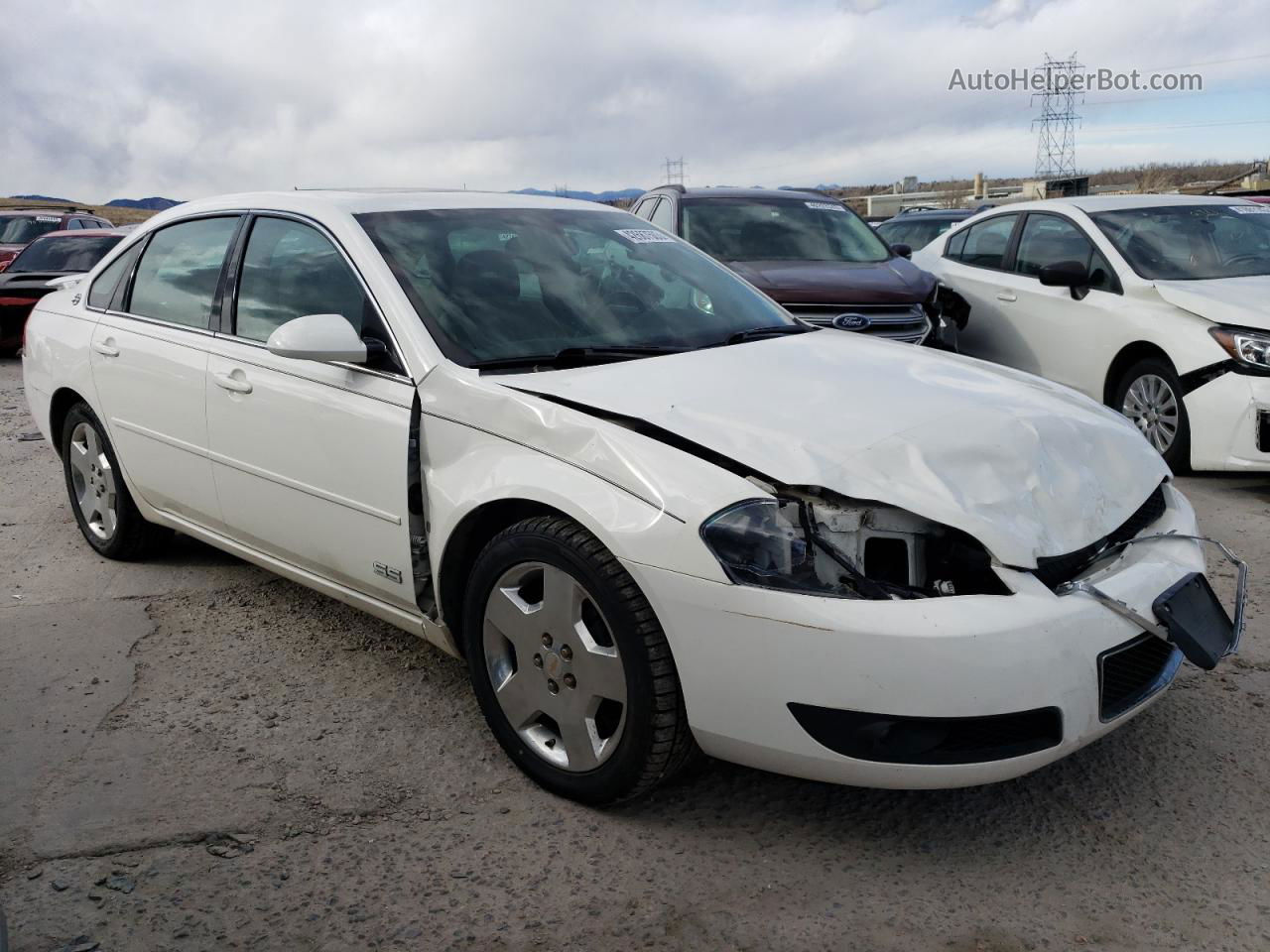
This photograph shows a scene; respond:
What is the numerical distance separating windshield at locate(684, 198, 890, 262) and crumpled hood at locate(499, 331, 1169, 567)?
184 inches

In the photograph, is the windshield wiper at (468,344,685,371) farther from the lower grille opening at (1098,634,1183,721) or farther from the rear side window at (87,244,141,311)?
the rear side window at (87,244,141,311)

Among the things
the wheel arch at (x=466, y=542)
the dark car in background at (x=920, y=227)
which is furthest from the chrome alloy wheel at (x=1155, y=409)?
the dark car in background at (x=920, y=227)

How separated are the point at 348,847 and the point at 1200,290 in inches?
214

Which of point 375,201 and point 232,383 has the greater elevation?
point 375,201

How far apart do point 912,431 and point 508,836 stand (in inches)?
55.5

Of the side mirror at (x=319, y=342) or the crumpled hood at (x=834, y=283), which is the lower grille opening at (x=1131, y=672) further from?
the crumpled hood at (x=834, y=283)

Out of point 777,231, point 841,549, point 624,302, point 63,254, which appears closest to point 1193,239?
point 777,231

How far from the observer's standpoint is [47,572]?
5.04 metres

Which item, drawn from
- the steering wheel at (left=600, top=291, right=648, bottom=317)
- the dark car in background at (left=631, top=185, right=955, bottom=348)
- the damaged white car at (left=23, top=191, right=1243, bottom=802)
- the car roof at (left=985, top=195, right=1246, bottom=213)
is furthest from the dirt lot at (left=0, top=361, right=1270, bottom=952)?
the car roof at (left=985, top=195, right=1246, bottom=213)

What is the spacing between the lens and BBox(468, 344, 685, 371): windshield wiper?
10.7 ft

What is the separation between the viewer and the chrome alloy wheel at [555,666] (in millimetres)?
2834

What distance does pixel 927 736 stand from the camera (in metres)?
2.56

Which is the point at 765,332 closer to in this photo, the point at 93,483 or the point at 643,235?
the point at 643,235

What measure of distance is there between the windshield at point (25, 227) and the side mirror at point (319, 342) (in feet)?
49.7
